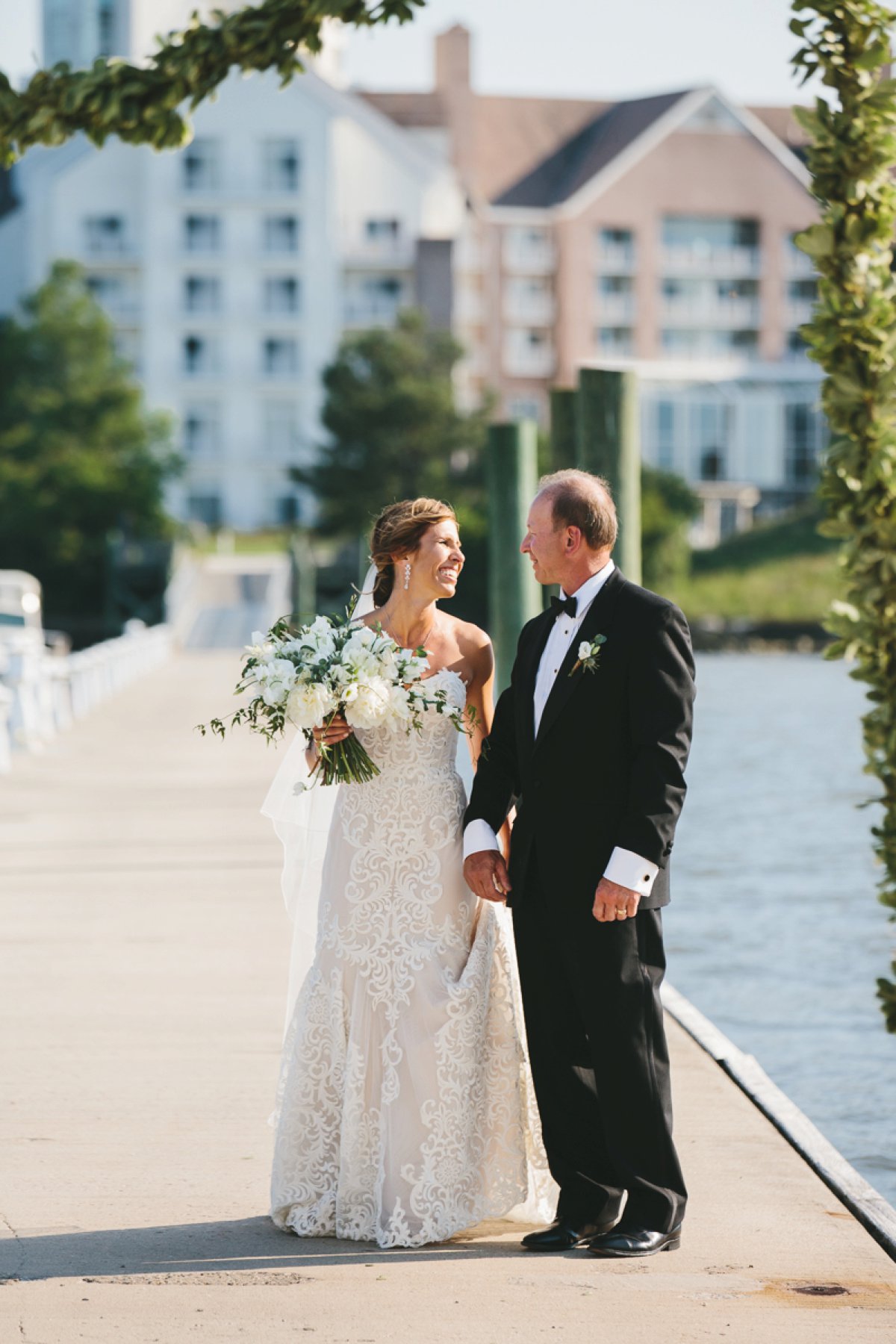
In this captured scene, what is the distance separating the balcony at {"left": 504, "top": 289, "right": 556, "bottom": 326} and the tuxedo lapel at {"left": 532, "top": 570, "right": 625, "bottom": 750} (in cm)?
7281

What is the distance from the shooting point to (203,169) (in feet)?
236

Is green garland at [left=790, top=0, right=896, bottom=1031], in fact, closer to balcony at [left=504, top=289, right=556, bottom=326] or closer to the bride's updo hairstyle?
the bride's updo hairstyle

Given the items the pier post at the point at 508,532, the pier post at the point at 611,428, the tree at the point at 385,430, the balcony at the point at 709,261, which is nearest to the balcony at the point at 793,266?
the balcony at the point at 709,261

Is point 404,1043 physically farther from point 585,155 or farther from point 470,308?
point 585,155

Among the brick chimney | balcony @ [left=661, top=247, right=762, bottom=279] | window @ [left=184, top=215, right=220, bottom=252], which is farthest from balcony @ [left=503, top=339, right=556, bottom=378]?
window @ [left=184, top=215, right=220, bottom=252]

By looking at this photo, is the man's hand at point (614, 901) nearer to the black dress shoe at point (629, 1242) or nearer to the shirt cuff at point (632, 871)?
the shirt cuff at point (632, 871)

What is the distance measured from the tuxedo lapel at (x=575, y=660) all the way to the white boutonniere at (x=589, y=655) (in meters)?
0.02

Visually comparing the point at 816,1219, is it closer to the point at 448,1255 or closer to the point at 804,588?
the point at 448,1255

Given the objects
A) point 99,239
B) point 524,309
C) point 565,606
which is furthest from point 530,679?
point 524,309

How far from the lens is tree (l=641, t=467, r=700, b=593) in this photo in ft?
197

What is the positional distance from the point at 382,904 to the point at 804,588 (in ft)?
202

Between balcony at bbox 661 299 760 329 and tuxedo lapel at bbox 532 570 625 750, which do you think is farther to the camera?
balcony at bbox 661 299 760 329

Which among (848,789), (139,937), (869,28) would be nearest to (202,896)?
(139,937)

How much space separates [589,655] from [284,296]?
225ft
